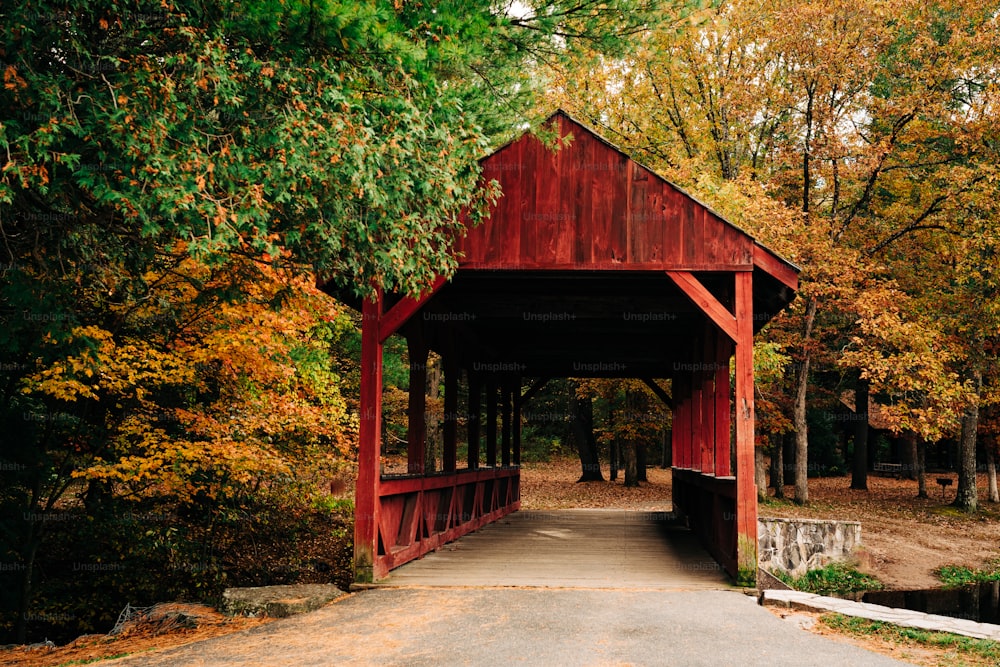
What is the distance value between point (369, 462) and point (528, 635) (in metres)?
2.68

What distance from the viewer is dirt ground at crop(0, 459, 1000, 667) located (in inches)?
296

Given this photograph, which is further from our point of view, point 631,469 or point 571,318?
point 631,469

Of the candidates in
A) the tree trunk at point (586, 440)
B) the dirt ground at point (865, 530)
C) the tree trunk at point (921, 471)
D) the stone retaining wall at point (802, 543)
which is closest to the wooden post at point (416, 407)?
the dirt ground at point (865, 530)

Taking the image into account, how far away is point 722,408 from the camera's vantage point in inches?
440

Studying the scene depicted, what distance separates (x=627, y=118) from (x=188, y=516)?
46.2 ft

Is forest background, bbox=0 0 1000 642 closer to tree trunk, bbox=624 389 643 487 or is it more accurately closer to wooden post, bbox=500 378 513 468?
tree trunk, bbox=624 389 643 487

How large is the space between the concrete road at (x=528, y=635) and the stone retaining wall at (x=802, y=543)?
6300mm

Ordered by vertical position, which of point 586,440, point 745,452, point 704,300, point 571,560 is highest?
point 704,300

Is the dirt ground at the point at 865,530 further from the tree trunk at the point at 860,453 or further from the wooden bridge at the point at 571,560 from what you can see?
the wooden bridge at the point at 571,560

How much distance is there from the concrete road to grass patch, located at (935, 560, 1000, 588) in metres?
8.57

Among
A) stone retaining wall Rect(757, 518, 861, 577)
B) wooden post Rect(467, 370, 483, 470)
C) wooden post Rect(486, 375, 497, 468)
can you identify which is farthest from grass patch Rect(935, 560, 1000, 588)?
wooden post Rect(467, 370, 483, 470)

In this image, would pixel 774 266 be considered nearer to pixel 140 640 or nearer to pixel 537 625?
pixel 537 625

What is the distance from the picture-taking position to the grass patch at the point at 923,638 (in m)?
5.66

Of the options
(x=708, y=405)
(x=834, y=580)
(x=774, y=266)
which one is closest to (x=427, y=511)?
(x=708, y=405)
